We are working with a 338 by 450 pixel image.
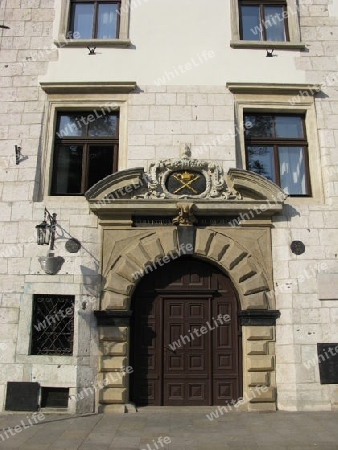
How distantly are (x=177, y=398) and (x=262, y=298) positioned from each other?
262 centimetres

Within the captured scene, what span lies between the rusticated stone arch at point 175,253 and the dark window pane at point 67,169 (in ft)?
6.34

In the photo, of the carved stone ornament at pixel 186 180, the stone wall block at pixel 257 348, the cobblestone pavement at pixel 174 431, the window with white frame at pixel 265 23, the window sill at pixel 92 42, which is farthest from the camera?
the window with white frame at pixel 265 23

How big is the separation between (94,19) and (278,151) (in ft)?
18.4

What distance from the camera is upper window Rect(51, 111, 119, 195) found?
951 cm

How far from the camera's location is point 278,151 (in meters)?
9.76

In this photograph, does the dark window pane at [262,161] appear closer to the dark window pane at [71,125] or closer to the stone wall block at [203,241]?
the stone wall block at [203,241]

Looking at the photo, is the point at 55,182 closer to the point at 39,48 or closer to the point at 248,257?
the point at 39,48

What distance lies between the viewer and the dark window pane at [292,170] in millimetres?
9586

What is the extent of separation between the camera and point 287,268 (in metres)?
8.72

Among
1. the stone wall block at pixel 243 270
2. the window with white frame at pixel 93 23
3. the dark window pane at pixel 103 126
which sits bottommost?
the stone wall block at pixel 243 270

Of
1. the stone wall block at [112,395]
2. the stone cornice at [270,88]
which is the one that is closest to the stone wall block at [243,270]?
the stone wall block at [112,395]

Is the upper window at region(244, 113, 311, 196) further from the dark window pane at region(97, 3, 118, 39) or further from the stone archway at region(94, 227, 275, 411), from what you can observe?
the dark window pane at region(97, 3, 118, 39)

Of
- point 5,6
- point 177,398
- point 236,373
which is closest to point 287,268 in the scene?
point 236,373

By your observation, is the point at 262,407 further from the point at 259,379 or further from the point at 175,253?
the point at 175,253
